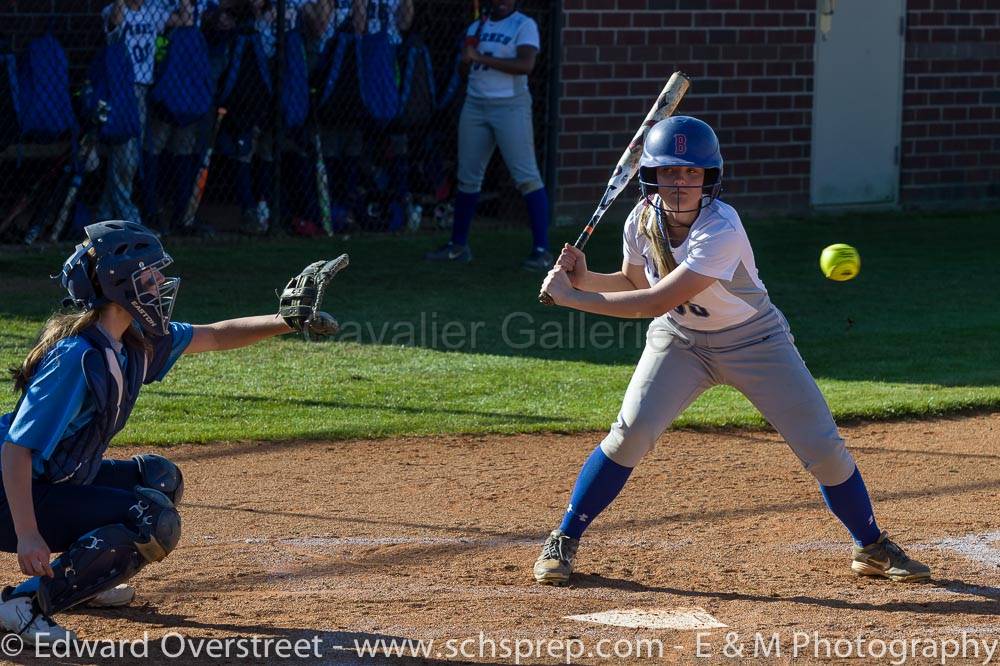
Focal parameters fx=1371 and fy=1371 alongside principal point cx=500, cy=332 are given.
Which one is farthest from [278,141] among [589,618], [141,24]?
[589,618]

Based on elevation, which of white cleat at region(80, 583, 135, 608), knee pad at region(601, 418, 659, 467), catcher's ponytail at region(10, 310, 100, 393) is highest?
catcher's ponytail at region(10, 310, 100, 393)

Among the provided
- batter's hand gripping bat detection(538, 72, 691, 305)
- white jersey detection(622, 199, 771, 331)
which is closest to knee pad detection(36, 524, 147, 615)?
white jersey detection(622, 199, 771, 331)

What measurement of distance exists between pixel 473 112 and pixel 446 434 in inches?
179

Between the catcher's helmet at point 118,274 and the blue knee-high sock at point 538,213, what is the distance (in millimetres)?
6934

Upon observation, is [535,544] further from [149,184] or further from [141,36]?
[141,36]

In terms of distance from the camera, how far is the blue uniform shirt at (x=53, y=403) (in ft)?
11.9

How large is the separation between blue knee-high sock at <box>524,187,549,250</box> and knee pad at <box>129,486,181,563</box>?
6952 mm

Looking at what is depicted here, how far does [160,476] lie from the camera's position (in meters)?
4.22

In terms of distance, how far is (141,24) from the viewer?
1068 cm

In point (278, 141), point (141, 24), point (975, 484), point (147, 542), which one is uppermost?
point (141, 24)

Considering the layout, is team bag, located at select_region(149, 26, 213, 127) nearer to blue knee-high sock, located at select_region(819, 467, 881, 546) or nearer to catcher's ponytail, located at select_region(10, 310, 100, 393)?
catcher's ponytail, located at select_region(10, 310, 100, 393)

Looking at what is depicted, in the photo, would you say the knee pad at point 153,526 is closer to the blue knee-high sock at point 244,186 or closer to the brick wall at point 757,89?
the blue knee-high sock at point 244,186

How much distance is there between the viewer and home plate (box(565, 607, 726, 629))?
4.16 metres

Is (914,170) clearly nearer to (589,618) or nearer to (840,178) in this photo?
(840,178)
